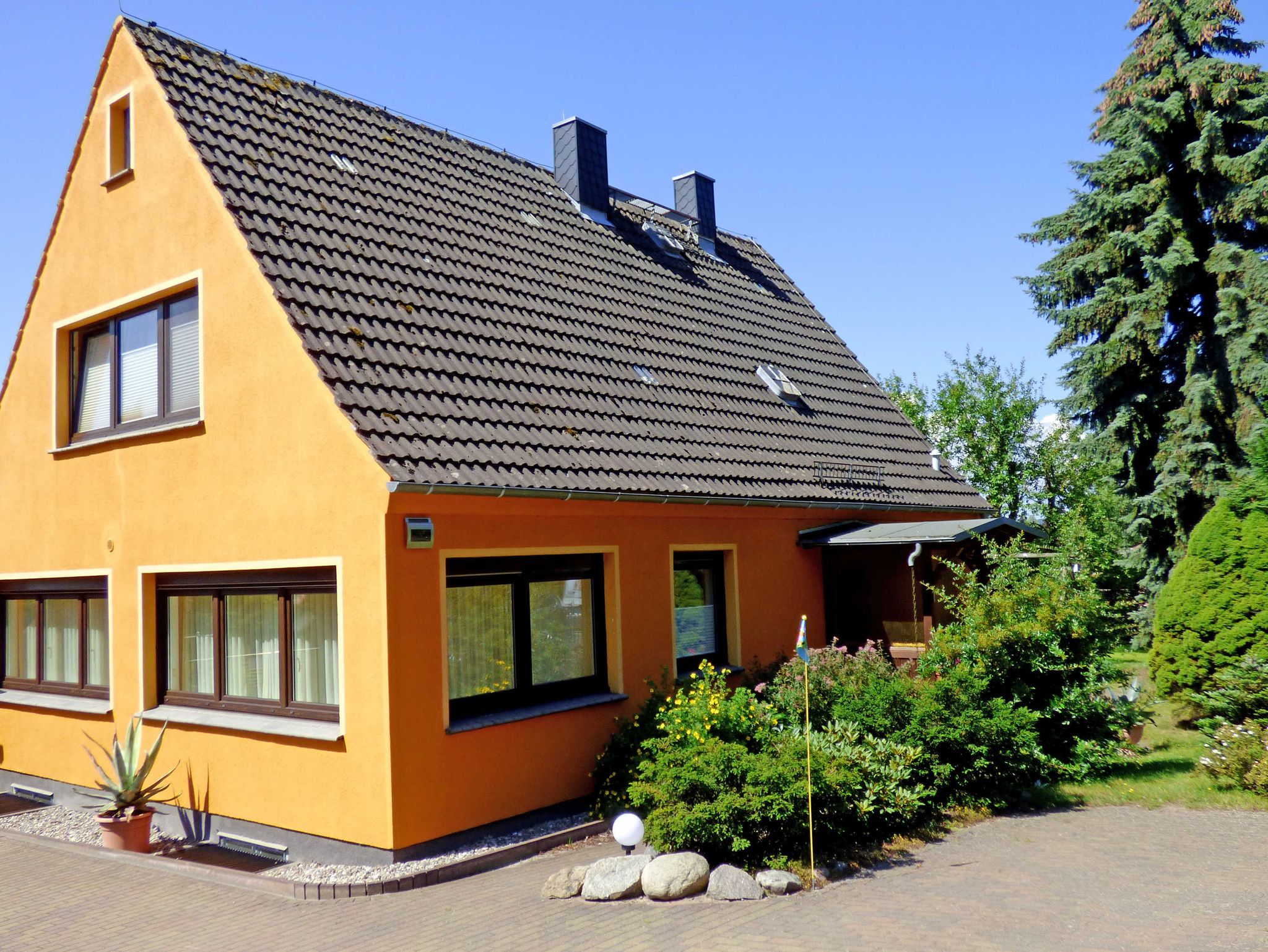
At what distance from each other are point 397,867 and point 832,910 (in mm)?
3423

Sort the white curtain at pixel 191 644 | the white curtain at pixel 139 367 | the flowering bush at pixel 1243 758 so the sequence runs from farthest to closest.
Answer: the white curtain at pixel 139 367, the white curtain at pixel 191 644, the flowering bush at pixel 1243 758

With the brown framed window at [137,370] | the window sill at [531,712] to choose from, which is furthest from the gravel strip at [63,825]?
the brown framed window at [137,370]

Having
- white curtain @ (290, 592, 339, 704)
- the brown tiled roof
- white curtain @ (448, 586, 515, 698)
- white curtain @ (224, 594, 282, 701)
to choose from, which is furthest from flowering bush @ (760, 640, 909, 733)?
white curtain @ (224, 594, 282, 701)

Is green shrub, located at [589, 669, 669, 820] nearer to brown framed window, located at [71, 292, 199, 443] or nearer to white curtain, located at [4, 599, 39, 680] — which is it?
brown framed window, located at [71, 292, 199, 443]

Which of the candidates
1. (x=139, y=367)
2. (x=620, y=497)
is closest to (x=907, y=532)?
(x=620, y=497)

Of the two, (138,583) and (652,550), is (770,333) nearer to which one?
(652,550)

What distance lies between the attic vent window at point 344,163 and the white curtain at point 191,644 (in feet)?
16.5

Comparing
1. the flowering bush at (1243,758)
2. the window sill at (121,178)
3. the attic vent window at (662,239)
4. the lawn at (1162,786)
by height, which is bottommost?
the lawn at (1162,786)

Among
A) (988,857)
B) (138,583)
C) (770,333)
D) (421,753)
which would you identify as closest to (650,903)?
(421,753)

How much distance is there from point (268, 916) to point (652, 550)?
5110mm

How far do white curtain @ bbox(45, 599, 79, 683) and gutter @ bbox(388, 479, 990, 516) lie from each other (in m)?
6.72

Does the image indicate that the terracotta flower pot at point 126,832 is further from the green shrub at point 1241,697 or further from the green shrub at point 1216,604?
the green shrub at point 1216,604

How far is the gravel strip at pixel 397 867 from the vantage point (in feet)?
25.6

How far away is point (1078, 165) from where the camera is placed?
872 inches
